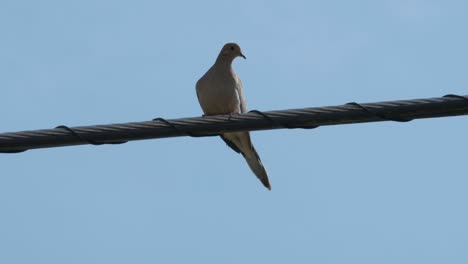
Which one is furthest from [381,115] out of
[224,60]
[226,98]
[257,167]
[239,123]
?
[224,60]

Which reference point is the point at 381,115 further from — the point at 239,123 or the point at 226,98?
the point at 226,98

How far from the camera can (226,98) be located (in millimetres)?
10641

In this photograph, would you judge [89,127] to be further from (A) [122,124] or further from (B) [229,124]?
(B) [229,124]

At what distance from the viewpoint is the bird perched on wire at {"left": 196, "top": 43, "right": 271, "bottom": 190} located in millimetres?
10500

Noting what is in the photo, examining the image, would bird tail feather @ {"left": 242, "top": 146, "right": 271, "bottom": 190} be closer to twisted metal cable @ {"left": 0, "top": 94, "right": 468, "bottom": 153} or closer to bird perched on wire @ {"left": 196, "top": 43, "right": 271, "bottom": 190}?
bird perched on wire @ {"left": 196, "top": 43, "right": 271, "bottom": 190}

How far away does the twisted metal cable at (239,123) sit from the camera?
6.12m

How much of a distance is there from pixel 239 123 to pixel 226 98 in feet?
14.0

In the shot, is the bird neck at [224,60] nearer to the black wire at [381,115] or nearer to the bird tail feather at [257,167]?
the bird tail feather at [257,167]

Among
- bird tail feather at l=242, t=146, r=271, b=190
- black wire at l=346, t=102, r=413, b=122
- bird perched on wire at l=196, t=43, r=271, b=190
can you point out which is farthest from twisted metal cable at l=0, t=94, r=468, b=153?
bird perched on wire at l=196, t=43, r=271, b=190

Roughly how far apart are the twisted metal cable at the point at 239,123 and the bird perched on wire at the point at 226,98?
3.79 m

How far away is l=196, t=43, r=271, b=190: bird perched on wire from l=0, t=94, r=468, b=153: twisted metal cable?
3793 mm

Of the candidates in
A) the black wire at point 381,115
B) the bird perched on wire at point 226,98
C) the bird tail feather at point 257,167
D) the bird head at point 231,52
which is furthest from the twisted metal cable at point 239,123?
the bird head at point 231,52

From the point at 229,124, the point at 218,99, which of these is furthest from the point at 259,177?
the point at 229,124

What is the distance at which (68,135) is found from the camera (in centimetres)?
618
